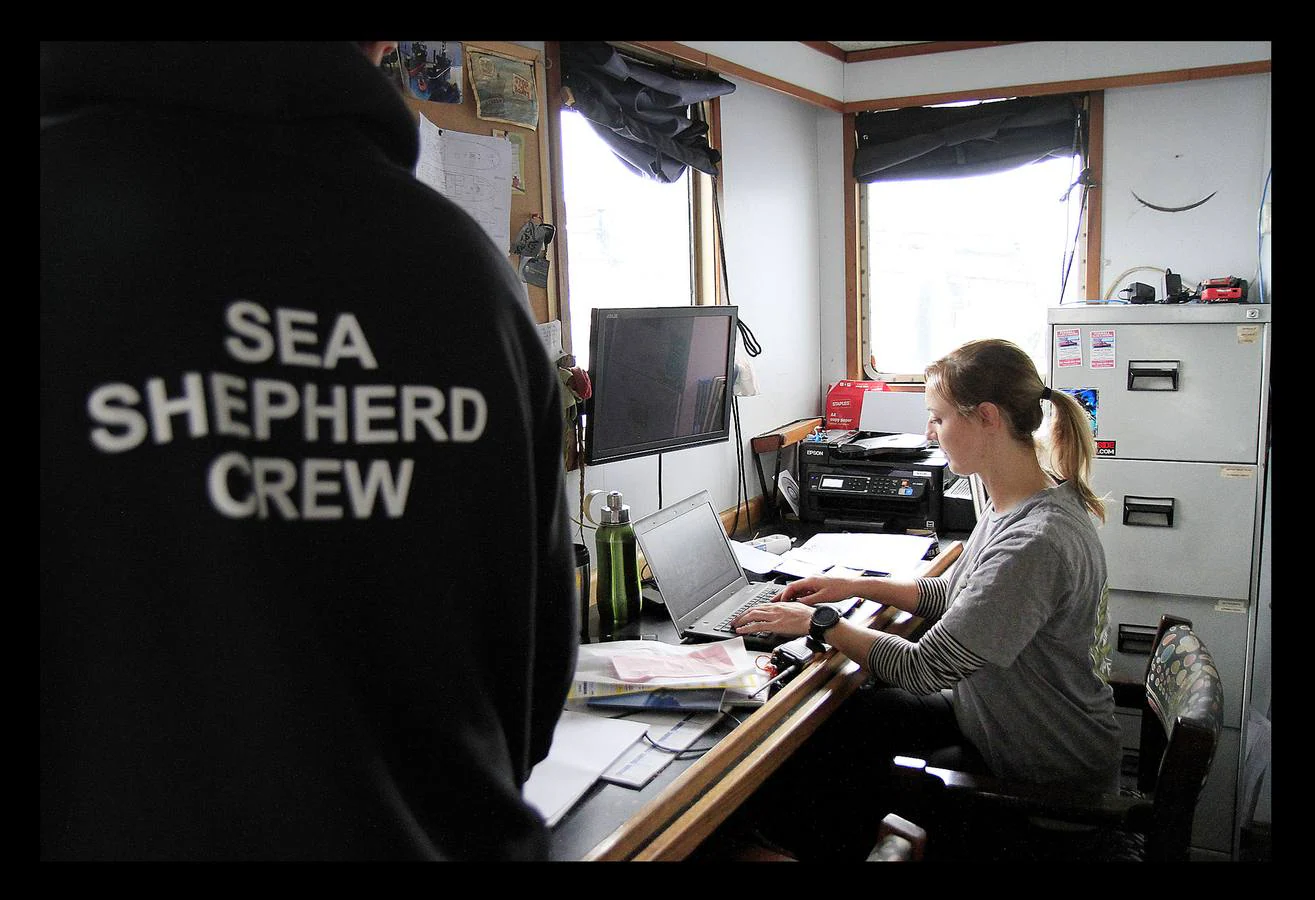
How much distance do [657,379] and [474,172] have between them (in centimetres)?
59

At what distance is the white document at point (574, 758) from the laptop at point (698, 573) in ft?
1.37

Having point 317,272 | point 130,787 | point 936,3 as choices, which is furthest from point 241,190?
point 936,3

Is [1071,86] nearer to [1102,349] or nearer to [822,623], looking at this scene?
[1102,349]

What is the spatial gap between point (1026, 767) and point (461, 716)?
1.25 m

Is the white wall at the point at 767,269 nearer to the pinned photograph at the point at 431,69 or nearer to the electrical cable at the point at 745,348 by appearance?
the electrical cable at the point at 745,348

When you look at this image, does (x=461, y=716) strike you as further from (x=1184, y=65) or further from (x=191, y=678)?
(x=1184, y=65)

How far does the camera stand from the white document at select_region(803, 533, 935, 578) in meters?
2.30

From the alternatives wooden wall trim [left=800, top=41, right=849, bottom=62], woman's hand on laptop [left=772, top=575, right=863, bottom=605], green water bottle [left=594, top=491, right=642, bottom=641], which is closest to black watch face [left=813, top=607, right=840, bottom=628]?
woman's hand on laptop [left=772, top=575, right=863, bottom=605]

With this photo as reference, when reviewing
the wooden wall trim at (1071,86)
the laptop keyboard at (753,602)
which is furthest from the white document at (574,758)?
the wooden wall trim at (1071,86)

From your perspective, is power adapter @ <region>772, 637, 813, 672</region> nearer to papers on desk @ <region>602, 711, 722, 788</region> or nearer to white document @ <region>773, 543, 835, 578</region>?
papers on desk @ <region>602, 711, 722, 788</region>

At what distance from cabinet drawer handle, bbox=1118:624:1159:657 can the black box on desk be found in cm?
78

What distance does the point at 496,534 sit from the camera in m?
0.82

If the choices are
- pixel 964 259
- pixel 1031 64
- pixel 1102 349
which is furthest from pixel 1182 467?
pixel 1031 64

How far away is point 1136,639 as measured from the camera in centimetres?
300
